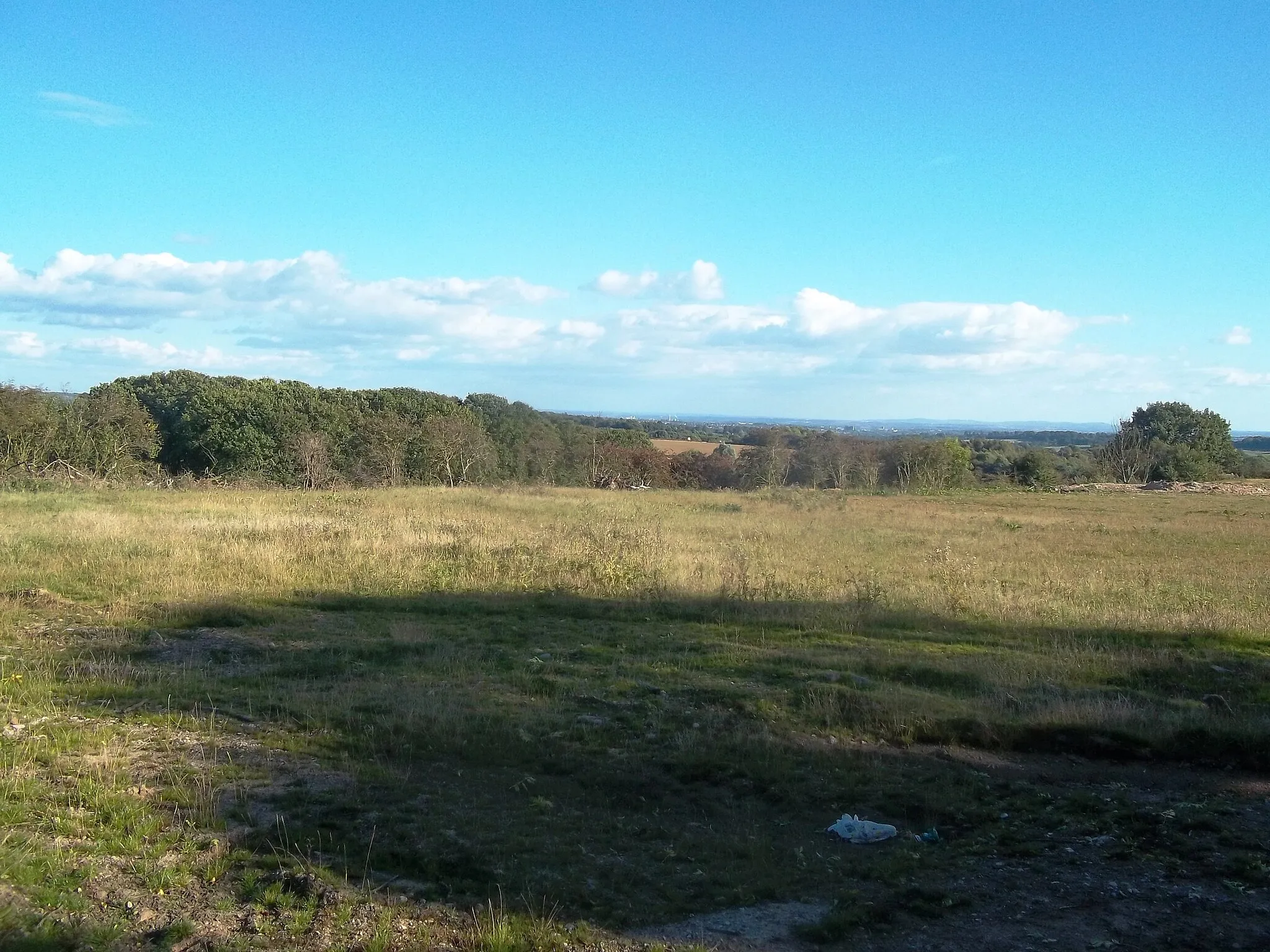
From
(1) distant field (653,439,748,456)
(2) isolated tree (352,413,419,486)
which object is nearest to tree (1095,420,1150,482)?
(1) distant field (653,439,748,456)

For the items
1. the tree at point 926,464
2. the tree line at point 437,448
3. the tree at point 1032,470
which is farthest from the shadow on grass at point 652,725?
the tree at point 1032,470

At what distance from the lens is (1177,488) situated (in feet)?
192

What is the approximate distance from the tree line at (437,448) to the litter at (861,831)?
3246cm

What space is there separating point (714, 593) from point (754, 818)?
8270 millimetres

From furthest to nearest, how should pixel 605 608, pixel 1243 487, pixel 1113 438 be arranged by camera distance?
pixel 1113 438
pixel 1243 487
pixel 605 608

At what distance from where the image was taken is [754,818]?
577 cm

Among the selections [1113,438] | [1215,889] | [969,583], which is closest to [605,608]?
[969,583]

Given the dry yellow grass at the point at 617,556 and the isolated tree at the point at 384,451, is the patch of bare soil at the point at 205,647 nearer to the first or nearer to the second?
the dry yellow grass at the point at 617,556

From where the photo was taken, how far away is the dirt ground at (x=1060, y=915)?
165 inches

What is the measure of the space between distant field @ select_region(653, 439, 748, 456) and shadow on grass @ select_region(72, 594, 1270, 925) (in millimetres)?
60488

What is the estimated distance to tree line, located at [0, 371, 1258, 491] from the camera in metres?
38.3

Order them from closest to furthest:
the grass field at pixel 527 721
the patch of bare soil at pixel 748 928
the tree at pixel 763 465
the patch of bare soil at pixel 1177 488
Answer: the patch of bare soil at pixel 748 928, the grass field at pixel 527 721, the patch of bare soil at pixel 1177 488, the tree at pixel 763 465

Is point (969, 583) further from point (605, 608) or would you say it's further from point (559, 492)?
point (559, 492)

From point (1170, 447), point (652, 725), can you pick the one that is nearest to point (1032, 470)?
point (1170, 447)
